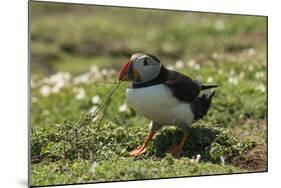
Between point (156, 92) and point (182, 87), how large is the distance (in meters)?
0.20

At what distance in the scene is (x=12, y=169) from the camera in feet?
13.4

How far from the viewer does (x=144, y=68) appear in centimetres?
420

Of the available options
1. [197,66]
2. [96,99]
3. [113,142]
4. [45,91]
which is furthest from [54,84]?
[113,142]

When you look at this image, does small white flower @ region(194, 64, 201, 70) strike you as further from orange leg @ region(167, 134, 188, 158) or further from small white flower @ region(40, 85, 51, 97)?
orange leg @ region(167, 134, 188, 158)

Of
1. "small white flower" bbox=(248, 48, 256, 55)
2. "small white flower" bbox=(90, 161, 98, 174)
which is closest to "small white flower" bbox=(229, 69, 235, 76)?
"small white flower" bbox=(248, 48, 256, 55)

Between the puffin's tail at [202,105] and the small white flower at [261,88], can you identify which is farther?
the small white flower at [261,88]

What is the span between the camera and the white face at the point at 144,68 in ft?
13.8

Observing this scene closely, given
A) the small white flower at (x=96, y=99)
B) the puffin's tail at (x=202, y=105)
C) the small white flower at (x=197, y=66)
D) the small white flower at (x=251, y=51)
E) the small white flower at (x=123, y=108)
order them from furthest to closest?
the small white flower at (x=251, y=51)
the small white flower at (x=197, y=66)
the small white flower at (x=96, y=99)
the small white flower at (x=123, y=108)
the puffin's tail at (x=202, y=105)

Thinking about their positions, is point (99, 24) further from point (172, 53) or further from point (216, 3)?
point (216, 3)

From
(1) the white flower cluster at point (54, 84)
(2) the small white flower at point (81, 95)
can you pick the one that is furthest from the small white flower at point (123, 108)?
(1) the white flower cluster at point (54, 84)

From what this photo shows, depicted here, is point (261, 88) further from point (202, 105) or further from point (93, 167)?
point (93, 167)

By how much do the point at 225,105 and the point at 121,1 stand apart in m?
1.23

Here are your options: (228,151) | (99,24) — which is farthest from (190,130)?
(99,24)

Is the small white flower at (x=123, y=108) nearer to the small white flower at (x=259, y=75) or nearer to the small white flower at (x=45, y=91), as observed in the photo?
the small white flower at (x=45, y=91)
